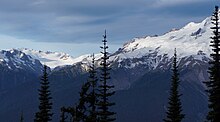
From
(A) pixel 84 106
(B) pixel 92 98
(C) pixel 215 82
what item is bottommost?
(A) pixel 84 106

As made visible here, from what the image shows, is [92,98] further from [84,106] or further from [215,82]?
[215,82]

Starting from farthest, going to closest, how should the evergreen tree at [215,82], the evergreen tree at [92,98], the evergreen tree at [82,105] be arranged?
the evergreen tree at [215,82] < the evergreen tree at [92,98] < the evergreen tree at [82,105]

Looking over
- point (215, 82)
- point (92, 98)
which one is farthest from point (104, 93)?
point (215, 82)

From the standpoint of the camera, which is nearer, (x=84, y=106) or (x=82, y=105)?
(x=84, y=106)

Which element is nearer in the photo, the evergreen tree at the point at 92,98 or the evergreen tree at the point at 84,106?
the evergreen tree at the point at 84,106

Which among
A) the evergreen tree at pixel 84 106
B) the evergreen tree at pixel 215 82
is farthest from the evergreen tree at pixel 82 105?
the evergreen tree at pixel 215 82

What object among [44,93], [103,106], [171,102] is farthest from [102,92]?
[44,93]

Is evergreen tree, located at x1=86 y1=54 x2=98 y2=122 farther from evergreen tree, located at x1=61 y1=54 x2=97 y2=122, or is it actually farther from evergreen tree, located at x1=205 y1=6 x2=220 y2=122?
evergreen tree, located at x1=205 y1=6 x2=220 y2=122

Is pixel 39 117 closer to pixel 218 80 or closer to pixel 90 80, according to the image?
pixel 90 80

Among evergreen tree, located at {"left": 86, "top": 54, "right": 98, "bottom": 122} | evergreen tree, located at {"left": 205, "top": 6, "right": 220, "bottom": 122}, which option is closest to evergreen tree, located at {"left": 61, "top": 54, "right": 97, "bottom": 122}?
evergreen tree, located at {"left": 86, "top": 54, "right": 98, "bottom": 122}

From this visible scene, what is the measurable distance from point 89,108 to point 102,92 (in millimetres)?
3141

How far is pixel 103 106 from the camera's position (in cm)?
4753

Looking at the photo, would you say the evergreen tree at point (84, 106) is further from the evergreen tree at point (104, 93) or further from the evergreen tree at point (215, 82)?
the evergreen tree at point (215, 82)

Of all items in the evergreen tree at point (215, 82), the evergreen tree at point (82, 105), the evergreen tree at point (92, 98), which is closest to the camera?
the evergreen tree at point (82, 105)
